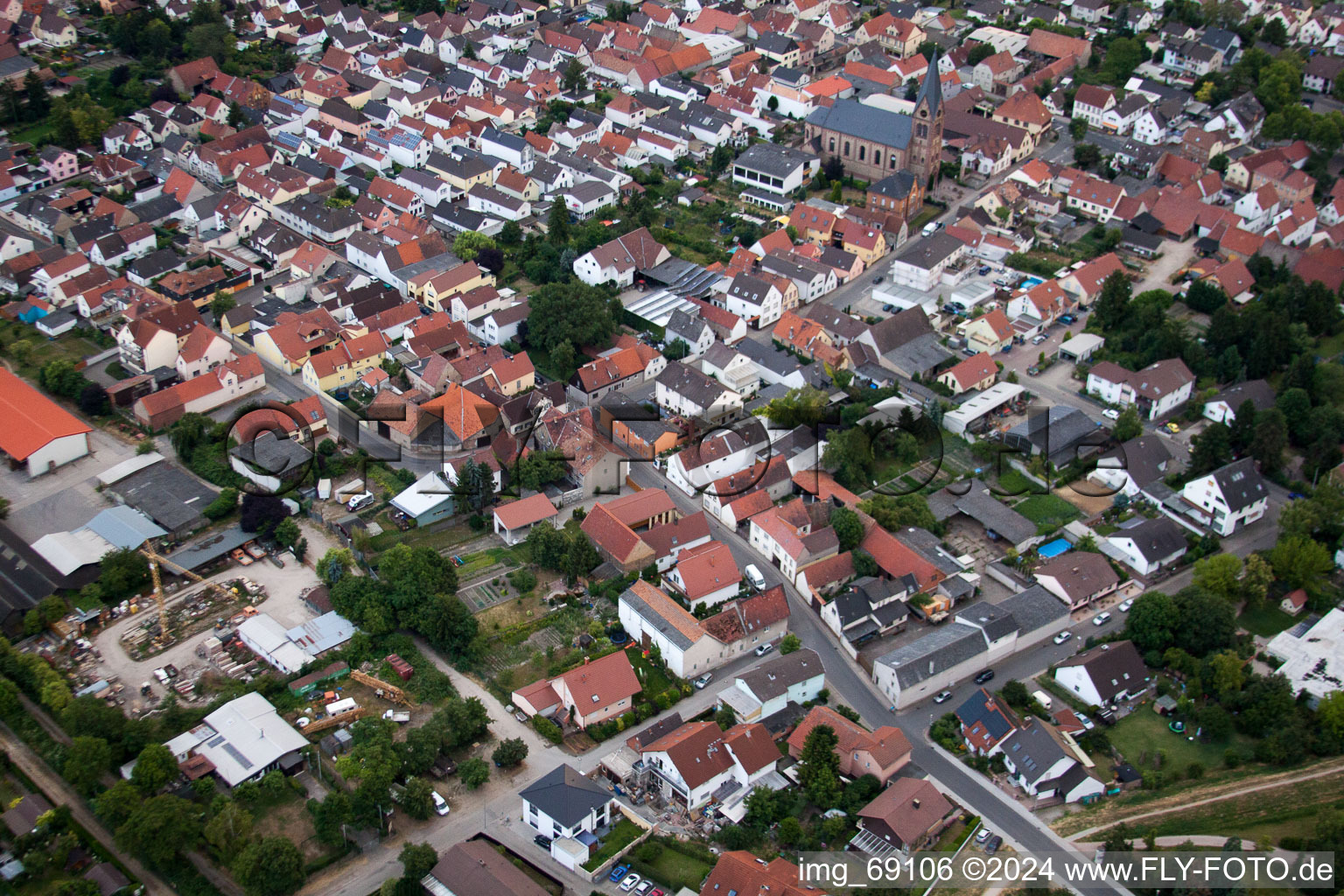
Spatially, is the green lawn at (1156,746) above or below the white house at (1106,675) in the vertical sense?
below

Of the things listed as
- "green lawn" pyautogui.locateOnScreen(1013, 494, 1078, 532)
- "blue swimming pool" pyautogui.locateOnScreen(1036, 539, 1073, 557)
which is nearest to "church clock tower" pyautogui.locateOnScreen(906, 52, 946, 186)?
"green lawn" pyautogui.locateOnScreen(1013, 494, 1078, 532)

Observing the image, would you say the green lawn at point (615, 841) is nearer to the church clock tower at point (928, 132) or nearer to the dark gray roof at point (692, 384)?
the dark gray roof at point (692, 384)

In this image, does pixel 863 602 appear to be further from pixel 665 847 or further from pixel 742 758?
pixel 665 847

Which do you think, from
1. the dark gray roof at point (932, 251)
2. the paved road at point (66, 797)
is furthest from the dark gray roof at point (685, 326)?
the paved road at point (66, 797)

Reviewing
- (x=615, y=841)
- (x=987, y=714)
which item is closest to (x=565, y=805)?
(x=615, y=841)

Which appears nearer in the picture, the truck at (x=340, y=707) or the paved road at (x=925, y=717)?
the paved road at (x=925, y=717)

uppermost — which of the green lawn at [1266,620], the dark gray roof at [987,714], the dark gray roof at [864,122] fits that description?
the dark gray roof at [864,122]

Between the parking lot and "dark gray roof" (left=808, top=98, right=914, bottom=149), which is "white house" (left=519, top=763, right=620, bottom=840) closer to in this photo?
the parking lot

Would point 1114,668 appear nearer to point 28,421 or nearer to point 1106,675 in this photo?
point 1106,675

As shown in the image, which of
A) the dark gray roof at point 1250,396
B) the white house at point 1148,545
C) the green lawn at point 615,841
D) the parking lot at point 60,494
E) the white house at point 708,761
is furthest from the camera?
the dark gray roof at point 1250,396
